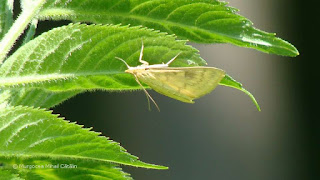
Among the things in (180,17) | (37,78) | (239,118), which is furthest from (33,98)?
(239,118)

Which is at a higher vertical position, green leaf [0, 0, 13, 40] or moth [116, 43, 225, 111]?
green leaf [0, 0, 13, 40]

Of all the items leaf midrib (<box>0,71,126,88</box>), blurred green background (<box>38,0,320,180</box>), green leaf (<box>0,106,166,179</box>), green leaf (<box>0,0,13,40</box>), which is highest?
green leaf (<box>0,0,13,40</box>)

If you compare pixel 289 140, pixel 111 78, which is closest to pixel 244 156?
pixel 289 140

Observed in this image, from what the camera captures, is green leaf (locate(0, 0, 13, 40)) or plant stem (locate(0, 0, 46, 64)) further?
green leaf (locate(0, 0, 13, 40))

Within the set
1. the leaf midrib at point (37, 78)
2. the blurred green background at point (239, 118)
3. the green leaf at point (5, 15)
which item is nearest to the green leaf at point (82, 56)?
the leaf midrib at point (37, 78)

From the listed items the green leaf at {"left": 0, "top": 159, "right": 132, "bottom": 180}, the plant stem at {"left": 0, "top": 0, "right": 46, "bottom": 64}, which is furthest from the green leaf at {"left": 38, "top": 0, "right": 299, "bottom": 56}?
the green leaf at {"left": 0, "top": 159, "right": 132, "bottom": 180}

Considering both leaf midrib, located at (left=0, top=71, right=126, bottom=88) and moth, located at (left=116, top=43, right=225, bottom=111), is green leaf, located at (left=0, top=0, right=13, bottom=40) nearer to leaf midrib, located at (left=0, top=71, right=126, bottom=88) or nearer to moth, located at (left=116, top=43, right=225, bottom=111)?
leaf midrib, located at (left=0, top=71, right=126, bottom=88)

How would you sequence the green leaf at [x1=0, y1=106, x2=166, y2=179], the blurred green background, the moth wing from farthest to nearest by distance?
the blurred green background, the moth wing, the green leaf at [x1=0, y1=106, x2=166, y2=179]

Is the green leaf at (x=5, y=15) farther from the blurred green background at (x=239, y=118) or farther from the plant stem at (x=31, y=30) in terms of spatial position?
the blurred green background at (x=239, y=118)
